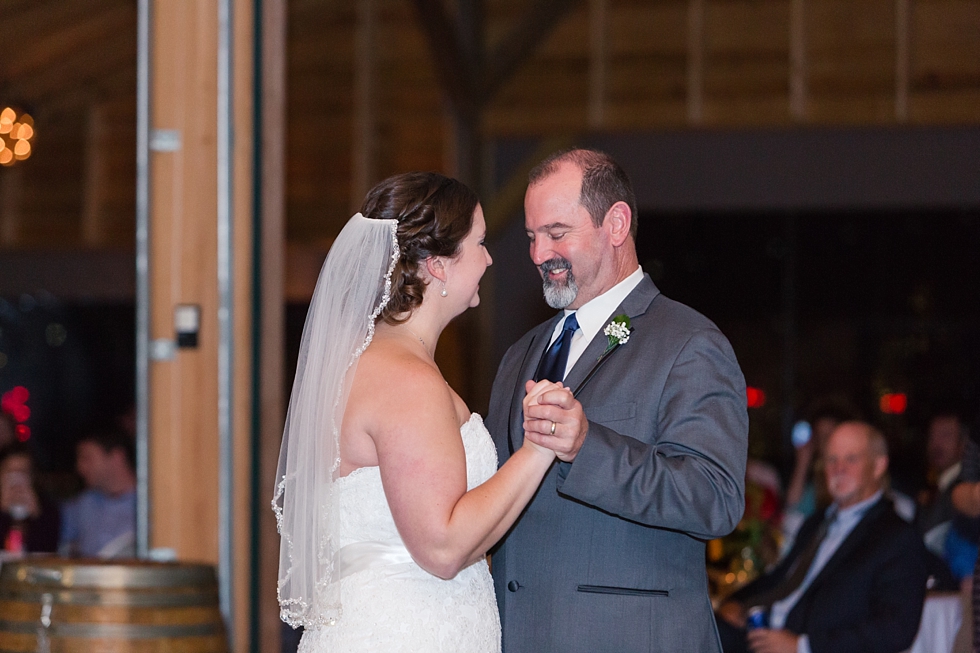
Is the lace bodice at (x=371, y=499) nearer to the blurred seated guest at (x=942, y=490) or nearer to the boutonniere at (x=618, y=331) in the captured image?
the boutonniere at (x=618, y=331)

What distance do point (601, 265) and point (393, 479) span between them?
2.36ft

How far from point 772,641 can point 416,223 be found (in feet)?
8.73

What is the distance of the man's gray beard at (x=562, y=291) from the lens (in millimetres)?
2582

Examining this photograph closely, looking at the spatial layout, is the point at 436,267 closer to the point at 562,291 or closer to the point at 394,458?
the point at 562,291

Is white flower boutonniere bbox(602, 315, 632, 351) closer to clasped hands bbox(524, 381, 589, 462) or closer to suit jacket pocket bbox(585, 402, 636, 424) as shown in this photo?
suit jacket pocket bbox(585, 402, 636, 424)

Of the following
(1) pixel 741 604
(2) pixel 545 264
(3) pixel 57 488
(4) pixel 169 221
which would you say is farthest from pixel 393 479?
(3) pixel 57 488

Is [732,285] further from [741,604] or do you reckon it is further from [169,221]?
[169,221]

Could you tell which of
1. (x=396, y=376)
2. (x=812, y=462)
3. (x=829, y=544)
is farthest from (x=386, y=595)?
(x=812, y=462)

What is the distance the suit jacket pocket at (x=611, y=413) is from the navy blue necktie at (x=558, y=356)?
0.16 m

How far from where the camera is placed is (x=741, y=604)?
4.83 meters

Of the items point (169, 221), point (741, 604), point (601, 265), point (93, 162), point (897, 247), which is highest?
point (93, 162)

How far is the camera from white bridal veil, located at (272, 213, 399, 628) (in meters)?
2.40

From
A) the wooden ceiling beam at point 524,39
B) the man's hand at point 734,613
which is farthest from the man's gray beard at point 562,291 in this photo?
the wooden ceiling beam at point 524,39

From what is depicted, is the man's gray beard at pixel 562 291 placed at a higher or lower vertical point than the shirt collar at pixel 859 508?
higher
